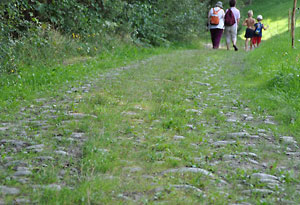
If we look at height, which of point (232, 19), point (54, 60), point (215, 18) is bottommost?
point (54, 60)

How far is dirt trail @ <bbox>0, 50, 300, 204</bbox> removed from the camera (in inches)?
130

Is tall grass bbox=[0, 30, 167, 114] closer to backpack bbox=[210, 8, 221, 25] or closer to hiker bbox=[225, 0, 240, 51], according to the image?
backpack bbox=[210, 8, 221, 25]

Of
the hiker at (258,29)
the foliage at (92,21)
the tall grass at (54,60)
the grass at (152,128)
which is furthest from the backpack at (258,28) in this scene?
the grass at (152,128)

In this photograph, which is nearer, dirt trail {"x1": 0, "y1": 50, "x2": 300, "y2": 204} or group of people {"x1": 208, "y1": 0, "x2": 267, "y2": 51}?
dirt trail {"x1": 0, "y1": 50, "x2": 300, "y2": 204}

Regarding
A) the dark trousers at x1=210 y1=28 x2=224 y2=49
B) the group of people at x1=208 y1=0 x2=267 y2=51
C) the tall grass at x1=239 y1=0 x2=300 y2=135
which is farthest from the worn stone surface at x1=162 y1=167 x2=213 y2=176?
the dark trousers at x1=210 y1=28 x2=224 y2=49

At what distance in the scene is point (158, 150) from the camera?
433 cm

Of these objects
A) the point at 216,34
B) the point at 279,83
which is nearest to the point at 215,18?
the point at 216,34

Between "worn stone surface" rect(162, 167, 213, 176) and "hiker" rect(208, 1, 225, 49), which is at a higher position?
"hiker" rect(208, 1, 225, 49)

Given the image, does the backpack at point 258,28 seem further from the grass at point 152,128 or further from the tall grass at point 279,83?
the grass at point 152,128

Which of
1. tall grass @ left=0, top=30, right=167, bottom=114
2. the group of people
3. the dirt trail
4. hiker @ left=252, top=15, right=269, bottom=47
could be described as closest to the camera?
the dirt trail

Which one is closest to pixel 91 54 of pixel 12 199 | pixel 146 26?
pixel 146 26

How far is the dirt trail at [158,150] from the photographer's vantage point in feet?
10.8

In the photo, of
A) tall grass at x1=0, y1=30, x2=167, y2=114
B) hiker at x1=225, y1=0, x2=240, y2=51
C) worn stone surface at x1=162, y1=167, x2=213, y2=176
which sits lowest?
worn stone surface at x1=162, y1=167, x2=213, y2=176

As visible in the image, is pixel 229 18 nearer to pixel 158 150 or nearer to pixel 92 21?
pixel 92 21
